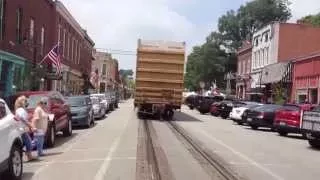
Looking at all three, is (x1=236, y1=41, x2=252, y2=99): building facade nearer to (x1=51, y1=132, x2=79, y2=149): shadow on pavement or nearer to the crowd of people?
(x1=51, y1=132, x2=79, y2=149): shadow on pavement

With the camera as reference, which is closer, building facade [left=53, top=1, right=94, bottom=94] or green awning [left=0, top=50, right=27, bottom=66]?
green awning [left=0, top=50, right=27, bottom=66]

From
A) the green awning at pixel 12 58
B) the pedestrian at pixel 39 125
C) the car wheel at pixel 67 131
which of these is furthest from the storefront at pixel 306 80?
the pedestrian at pixel 39 125

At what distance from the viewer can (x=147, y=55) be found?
39688mm

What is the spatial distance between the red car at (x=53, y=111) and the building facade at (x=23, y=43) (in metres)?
10.3

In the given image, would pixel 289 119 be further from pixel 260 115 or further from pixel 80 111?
pixel 80 111

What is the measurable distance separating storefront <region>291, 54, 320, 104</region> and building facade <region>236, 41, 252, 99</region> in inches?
901

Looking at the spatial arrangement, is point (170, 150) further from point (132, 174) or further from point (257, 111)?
point (257, 111)

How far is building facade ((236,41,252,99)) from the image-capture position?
264 ft

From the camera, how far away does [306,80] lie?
52.1 m

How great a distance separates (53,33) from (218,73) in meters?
52.2

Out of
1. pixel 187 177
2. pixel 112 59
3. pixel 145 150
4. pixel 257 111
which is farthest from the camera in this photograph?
pixel 112 59

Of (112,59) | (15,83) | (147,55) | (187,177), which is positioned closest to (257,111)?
(147,55)

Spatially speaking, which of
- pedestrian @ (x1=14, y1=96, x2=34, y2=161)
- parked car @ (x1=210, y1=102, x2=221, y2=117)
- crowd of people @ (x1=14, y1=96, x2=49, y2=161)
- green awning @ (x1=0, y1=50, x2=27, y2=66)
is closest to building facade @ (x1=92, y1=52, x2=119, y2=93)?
parked car @ (x1=210, y1=102, x2=221, y2=117)

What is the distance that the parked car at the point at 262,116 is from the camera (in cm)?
3469
